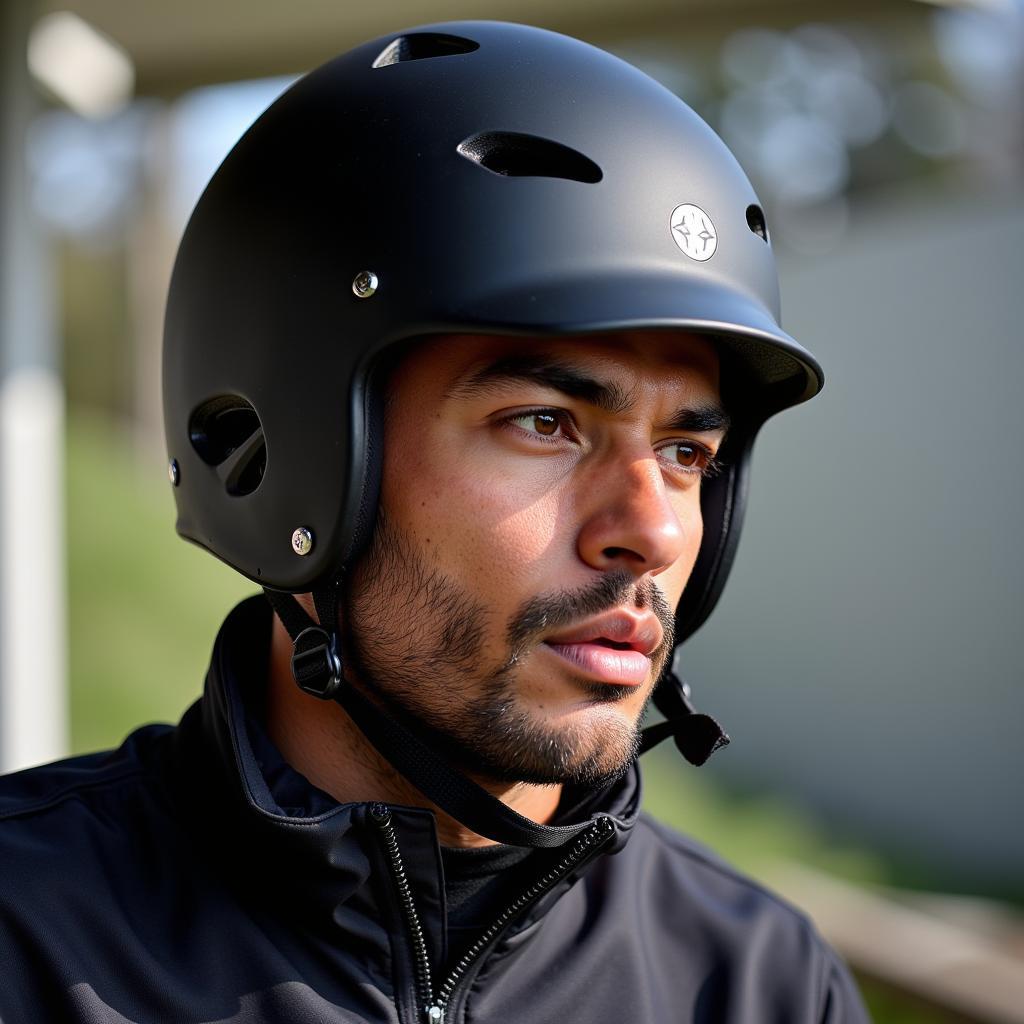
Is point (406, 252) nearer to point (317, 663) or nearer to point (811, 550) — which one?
point (317, 663)

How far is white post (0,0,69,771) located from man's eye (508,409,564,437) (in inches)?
130

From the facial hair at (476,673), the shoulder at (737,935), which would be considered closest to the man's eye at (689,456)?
the facial hair at (476,673)

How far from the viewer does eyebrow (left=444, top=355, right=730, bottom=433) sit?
1.77m

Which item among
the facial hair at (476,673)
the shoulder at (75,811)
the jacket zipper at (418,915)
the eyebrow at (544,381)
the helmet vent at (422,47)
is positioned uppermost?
the helmet vent at (422,47)

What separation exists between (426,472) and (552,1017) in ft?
2.60

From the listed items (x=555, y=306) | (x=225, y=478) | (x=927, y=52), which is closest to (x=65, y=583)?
(x=225, y=478)

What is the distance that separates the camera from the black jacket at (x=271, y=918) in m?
1.61

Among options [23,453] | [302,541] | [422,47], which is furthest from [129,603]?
[302,541]

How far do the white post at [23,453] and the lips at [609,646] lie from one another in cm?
336

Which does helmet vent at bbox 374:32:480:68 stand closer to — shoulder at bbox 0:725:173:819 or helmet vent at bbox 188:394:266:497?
helmet vent at bbox 188:394:266:497

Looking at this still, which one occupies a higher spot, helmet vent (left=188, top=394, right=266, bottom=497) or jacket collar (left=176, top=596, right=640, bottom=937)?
helmet vent (left=188, top=394, right=266, bottom=497)

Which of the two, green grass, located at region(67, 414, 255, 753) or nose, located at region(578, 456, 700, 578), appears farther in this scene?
green grass, located at region(67, 414, 255, 753)

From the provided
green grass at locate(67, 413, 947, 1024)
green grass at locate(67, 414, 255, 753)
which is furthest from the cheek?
green grass at locate(67, 414, 255, 753)

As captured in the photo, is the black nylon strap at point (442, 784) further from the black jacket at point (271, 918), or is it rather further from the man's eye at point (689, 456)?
the man's eye at point (689, 456)
